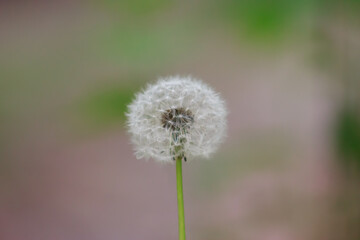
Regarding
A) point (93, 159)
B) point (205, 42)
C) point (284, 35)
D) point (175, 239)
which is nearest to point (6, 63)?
point (93, 159)

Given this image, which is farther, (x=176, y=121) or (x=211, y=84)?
(x=211, y=84)

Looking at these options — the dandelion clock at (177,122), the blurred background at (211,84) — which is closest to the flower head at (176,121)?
the dandelion clock at (177,122)

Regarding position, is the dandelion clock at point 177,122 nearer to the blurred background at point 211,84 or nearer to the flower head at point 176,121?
the flower head at point 176,121

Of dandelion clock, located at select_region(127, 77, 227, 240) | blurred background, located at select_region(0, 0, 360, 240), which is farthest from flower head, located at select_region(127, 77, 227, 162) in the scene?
blurred background, located at select_region(0, 0, 360, 240)

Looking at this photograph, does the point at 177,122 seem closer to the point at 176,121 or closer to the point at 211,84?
the point at 176,121

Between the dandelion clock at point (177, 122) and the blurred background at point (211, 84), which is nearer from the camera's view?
the dandelion clock at point (177, 122)

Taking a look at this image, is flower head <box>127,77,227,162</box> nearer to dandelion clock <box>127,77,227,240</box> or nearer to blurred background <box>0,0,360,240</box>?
dandelion clock <box>127,77,227,240</box>

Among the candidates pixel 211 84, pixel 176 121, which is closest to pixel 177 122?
pixel 176 121

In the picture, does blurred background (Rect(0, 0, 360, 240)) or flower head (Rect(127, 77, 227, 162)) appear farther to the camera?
blurred background (Rect(0, 0, 360, 240))
